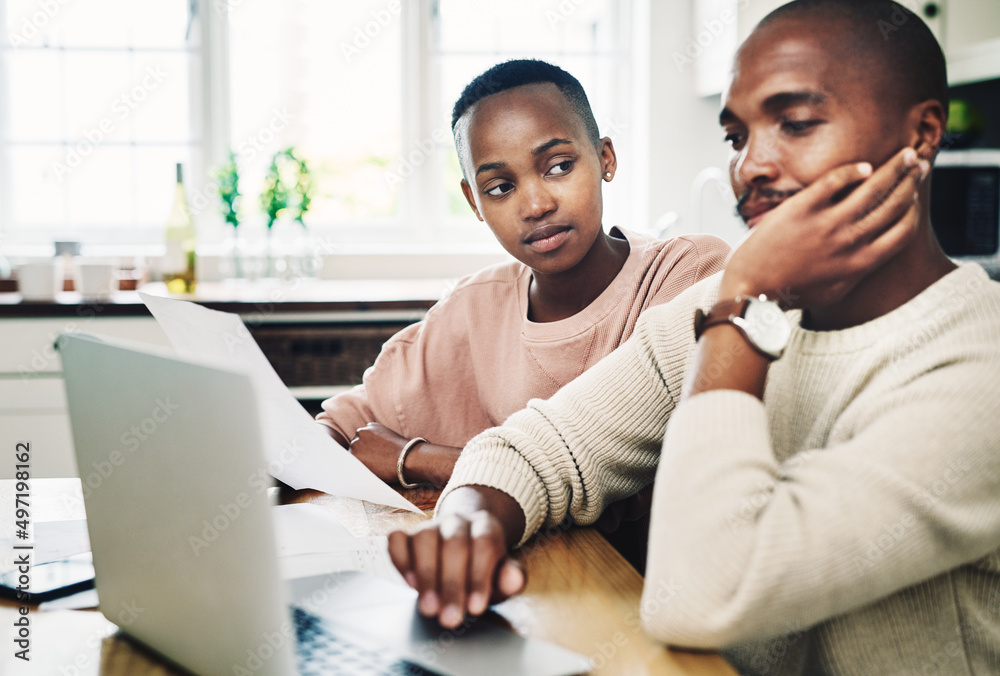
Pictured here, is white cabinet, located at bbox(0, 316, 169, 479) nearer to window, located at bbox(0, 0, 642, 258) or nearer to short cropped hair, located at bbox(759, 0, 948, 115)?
window, located at bbox(0, 0, 642, 258)

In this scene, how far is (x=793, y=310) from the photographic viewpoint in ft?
2.58

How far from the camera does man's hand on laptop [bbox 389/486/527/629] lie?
2.03 ft

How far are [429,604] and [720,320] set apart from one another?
0.33m

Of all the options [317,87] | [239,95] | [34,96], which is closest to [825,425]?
[317,87]

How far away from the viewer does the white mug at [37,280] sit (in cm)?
243

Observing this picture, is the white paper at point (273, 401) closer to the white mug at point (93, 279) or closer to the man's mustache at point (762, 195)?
the man's mustache at point (762, 195)

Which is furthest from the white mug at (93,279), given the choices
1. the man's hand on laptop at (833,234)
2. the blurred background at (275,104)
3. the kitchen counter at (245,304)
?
the man's hand on laptop at (833,234)

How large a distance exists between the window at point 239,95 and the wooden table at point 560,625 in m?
2.53

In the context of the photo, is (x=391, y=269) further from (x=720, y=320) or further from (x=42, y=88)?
(x=720, y=320)

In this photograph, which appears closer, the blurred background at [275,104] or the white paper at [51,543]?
the white paper at [51,543]

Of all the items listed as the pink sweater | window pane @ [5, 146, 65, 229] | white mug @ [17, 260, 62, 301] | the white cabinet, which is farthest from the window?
the pink sweater

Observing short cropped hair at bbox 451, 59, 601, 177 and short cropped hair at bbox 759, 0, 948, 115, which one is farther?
short cropped hair at bbox 451, 59, 601, 177

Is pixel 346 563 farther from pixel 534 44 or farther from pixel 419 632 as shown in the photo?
pixel 534 44

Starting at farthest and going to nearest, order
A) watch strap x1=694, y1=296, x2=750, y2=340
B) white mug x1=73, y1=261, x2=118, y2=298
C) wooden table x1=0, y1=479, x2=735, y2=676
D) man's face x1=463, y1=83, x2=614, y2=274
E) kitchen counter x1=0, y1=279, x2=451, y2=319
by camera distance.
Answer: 1. white mug x1=73, y1=261, x2=118, y2=298
2. kitchen counter x1=0, y1=279, x2=451, y2=319
3. man's face x1=463, y1=83, x2=614, y2=274
4. watch strap x1=694, y1=296, x2=750, y2=340
5. wooden table x1=0, y1=479, x2=735, y2=676
